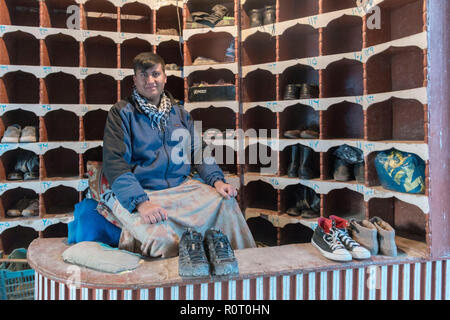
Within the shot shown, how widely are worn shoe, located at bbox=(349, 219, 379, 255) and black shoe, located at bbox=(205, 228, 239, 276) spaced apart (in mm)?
706

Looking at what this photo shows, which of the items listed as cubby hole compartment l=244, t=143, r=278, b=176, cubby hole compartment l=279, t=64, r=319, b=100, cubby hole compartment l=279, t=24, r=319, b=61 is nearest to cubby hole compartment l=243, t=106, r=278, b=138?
cubby hole compartment l=244, t=143, r=278, b=176

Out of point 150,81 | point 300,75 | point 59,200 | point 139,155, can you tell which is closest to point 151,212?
point 139,155

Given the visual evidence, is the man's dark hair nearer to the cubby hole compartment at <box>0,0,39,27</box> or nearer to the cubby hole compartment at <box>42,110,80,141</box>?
the cubby hole compartment at <box>42,110,80,141</box>

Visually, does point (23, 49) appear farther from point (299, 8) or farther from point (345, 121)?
point (345, 121)

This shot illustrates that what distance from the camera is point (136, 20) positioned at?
11.5 feet

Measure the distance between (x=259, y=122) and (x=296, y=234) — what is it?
1119 millimetres

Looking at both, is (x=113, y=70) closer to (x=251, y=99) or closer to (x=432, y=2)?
(x=251, y=99)

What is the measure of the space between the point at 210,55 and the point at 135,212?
2.19 m

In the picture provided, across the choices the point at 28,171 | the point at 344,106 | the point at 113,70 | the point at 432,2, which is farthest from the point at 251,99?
the point at 28,171

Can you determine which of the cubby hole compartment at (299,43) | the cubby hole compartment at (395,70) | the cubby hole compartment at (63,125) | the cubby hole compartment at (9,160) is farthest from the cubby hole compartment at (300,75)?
the cubby hole compartment at (9,160)

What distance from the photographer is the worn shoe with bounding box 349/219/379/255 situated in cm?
183

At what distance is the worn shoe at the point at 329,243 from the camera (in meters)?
1.72

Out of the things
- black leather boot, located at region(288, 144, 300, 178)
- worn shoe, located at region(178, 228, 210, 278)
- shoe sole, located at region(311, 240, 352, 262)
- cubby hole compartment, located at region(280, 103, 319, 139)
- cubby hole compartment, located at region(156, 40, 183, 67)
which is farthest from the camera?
cubby hole compartment, located at region(156, 40, 183, 67)
